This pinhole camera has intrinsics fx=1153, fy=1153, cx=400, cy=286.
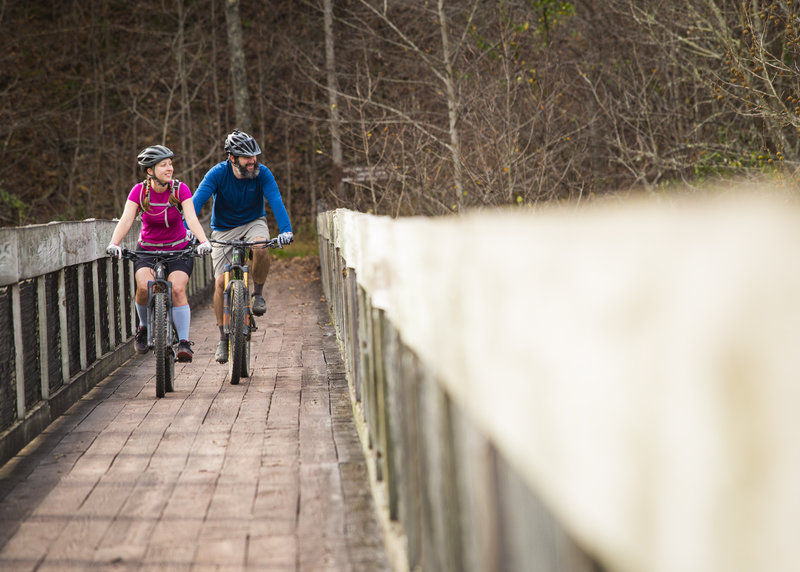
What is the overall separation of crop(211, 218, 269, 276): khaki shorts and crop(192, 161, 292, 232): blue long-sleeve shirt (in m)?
0.05

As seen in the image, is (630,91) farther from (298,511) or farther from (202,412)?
(298,511)

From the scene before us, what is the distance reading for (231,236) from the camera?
9.82m

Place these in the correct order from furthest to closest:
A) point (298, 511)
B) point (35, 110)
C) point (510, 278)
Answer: point (35, 110) < point (298, 511) < point (510, 278)

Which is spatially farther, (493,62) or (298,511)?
(493,62)

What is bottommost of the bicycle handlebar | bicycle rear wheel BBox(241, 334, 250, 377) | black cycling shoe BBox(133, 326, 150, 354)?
bicycle rear wheel BBox(241, 334, 250, 377)

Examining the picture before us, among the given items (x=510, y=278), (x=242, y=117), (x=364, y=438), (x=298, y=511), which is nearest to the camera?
(x=510, y=278)

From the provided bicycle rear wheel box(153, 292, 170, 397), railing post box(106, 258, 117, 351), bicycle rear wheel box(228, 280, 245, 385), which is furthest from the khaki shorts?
railing post box(106, 258, 117, 351)

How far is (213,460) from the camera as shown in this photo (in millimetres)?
6410

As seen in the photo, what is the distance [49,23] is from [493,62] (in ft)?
64.0

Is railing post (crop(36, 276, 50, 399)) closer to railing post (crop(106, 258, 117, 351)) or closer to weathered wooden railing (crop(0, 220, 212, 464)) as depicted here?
weathered wooden railing (crop(0, 220, 212, 464))

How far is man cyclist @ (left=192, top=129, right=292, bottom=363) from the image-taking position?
9.60 m

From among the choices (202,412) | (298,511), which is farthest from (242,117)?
(298,511)

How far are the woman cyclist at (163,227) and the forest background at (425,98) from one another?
873cm

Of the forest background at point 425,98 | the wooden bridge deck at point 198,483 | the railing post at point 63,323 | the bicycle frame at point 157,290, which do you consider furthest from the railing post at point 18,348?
the forest background at point 425,98
